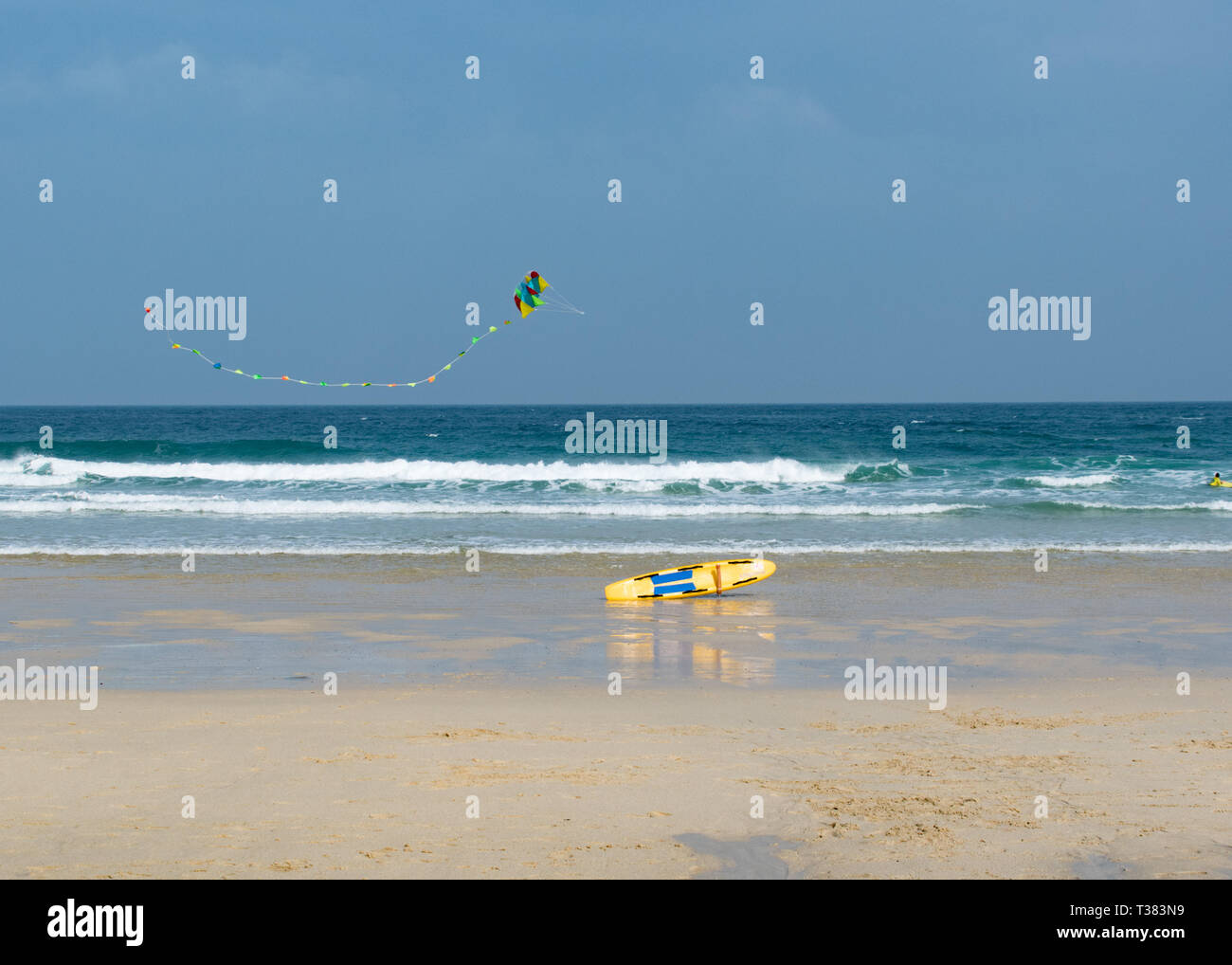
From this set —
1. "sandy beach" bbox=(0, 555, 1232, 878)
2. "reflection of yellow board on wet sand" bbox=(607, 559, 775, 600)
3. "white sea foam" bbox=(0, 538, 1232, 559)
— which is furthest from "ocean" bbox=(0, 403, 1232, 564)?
"sandy beach" bbox=(0, 555, 1232, 878)

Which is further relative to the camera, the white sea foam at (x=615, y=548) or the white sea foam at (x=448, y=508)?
the white sea foam at (x=448, y=508)

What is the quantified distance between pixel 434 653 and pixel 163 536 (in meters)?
10.8

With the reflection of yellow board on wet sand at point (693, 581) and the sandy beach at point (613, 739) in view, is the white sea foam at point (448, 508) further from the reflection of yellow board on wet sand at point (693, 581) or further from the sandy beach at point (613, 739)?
the sandy beach at point (613, 739)

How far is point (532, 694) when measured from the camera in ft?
27.0

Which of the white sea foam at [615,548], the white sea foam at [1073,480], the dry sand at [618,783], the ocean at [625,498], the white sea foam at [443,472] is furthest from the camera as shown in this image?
the white sea foam at [443,472]

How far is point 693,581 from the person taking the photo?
42.0ft

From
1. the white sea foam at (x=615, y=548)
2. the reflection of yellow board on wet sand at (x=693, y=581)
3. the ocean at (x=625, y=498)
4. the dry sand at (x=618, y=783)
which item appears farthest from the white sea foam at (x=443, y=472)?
the dry sand at (x=618, y=783)

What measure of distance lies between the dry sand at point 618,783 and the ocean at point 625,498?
8.92 metres

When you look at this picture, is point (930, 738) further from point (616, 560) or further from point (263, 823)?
point (616, 560)

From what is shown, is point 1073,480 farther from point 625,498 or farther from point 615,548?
point 615,548

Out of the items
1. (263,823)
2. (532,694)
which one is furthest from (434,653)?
(263,823)

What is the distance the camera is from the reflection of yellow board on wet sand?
12500 millimetres

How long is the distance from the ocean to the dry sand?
29.3 feet

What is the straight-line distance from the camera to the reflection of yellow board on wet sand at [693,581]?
12.5 m
